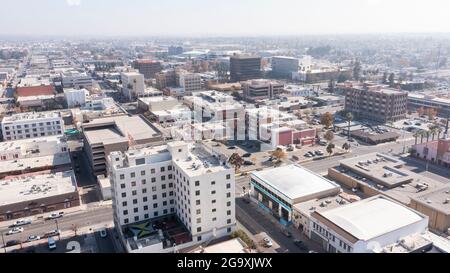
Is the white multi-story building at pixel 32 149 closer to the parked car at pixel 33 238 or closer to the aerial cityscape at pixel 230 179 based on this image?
the aerial cityscape at pixel 230 179

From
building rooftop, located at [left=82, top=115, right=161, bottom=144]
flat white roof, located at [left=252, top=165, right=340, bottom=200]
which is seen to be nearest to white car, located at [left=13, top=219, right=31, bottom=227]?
building rooftop, located at [left=82, top=115, right=161, bottom=144]

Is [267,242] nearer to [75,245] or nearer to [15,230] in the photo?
[75,245]

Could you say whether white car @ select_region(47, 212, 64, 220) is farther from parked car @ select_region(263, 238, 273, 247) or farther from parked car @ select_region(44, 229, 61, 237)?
parked car @ select_region(263, 238, 273, 247)

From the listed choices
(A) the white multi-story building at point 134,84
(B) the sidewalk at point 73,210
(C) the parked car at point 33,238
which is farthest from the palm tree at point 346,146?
(A) the white multi-story building at point 134,84

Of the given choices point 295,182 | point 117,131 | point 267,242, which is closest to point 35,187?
point 117,131
